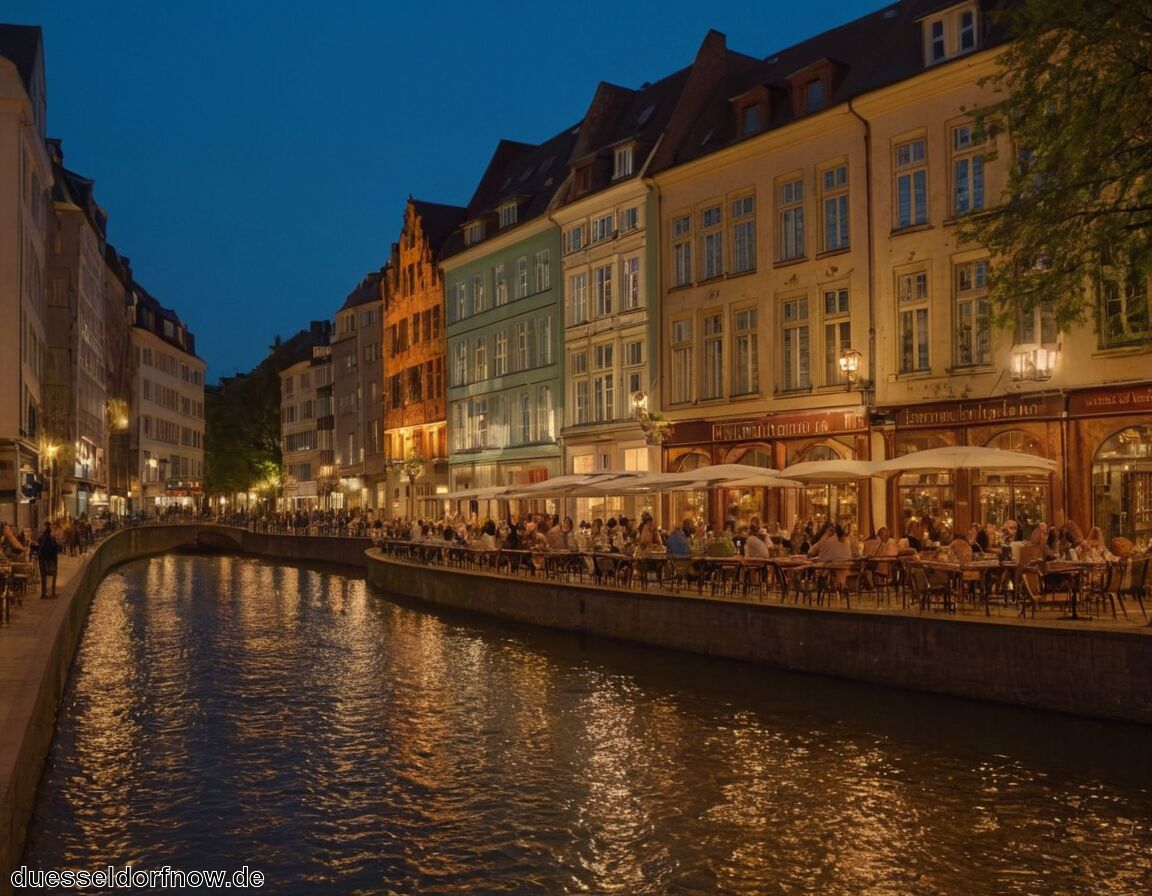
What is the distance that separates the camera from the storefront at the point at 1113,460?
82.8 feet

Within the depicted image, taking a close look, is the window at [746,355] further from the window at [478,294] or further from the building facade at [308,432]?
the building facade at [308,432]

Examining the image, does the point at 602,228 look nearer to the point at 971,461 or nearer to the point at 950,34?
the point at 950,34

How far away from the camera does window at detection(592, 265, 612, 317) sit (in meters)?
43.1

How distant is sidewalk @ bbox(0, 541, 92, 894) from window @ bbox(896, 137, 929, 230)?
66.9 feet

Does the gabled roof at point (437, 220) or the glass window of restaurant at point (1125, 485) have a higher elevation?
the gabled roof at point (437, 220)

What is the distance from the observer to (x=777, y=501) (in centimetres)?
3441

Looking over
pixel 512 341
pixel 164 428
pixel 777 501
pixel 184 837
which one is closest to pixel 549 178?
pixel 512 341

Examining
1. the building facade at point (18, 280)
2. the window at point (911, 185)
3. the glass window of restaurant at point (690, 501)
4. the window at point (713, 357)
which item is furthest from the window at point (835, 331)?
the building facade at point (18, 280)

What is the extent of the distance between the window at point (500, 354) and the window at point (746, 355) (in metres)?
17.3

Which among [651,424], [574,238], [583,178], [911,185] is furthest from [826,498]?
[583,178]

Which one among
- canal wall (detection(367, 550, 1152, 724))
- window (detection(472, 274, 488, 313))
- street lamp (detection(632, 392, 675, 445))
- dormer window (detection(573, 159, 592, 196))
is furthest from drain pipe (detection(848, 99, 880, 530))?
window (detection(472, 274, 488, 313))

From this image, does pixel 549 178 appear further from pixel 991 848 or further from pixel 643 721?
pixel 991 848

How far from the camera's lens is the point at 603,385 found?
143 ft

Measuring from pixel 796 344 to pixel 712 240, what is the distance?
16.8 ft
